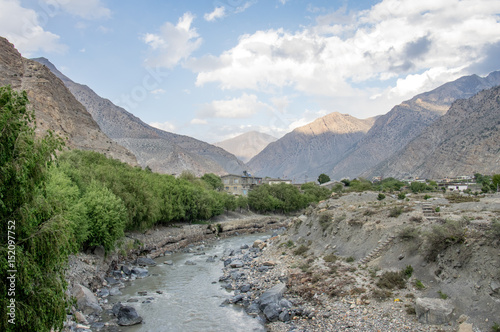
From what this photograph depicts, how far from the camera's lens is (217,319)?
2052cm

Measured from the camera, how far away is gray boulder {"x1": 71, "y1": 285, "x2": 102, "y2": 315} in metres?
20.4

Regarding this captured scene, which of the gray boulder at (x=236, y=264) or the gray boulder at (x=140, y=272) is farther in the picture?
the gray boulder at (x=236, y=264)

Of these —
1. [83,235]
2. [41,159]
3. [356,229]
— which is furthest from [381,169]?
[41,159]

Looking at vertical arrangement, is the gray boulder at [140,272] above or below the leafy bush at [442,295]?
below

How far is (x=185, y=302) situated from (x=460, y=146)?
448 ft

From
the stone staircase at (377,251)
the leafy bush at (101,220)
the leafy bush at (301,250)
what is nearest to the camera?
the stone staircase at (377,251)

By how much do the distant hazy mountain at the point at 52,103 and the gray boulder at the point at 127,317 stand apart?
66.3 metres

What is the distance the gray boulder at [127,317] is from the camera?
63.9ft

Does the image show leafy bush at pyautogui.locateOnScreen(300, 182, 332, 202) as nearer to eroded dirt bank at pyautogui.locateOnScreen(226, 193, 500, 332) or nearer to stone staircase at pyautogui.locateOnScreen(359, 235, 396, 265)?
eroded dirt bank at pyautogui.locateOnScreen(226, 193, 500, 332)

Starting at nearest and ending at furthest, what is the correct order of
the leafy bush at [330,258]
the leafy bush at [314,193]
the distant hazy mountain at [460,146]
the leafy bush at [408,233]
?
the leafy bush at [408,233]
the leafy bush at [330,258]
the leafy bush at [314,193]
the distant hazy mountain at [460,146]

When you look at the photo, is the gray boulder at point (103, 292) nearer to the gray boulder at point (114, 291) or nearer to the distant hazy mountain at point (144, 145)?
the gray boulder at point (114, 291)

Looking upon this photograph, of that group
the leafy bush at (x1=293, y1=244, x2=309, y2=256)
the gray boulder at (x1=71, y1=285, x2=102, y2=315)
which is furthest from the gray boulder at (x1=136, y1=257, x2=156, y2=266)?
the leafy bush at (x1=293, y1=244, x2=309, y2=256)

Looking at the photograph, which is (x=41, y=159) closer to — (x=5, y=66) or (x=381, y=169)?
(x=5, y=66)

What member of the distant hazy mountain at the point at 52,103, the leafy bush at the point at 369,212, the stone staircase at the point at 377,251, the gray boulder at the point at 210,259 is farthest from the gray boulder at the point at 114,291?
the distant hazy mountain at the point at 52,103
